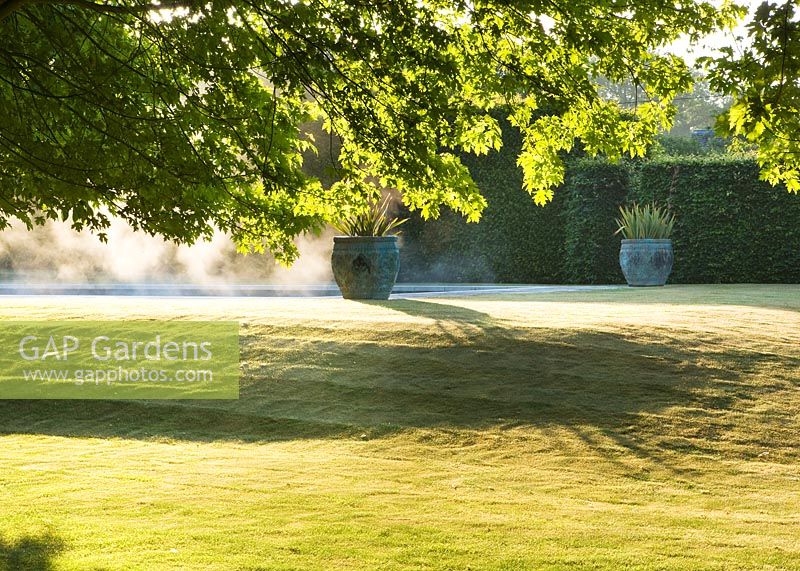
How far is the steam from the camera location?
22797 millimetres

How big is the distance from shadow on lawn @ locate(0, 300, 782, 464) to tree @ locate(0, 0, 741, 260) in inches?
54.3

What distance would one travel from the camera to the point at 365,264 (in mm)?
13023

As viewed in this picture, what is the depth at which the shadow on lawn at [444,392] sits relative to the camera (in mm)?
7570

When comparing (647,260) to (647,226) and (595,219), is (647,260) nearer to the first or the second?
(647,226)

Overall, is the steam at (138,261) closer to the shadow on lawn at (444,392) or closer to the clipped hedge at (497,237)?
the clipped hedge at (497,237)

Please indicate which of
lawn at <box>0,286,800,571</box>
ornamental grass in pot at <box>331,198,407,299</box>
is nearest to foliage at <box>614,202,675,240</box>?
ornamental grass in pot at <box>331,198,407,299</box>

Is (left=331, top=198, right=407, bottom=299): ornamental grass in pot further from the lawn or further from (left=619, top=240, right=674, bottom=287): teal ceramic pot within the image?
(left=619, top=240, right=674, bottom=287): teal ceramic pot

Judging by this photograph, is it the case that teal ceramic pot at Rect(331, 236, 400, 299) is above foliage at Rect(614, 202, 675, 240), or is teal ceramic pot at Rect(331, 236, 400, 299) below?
below

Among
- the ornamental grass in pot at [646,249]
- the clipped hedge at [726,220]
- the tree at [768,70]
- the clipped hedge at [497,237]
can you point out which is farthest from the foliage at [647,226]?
the tree at [768,70]

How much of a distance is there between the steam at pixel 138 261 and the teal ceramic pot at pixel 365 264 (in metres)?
9.17

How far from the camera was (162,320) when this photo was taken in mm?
10727

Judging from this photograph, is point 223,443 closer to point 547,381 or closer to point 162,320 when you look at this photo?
point 547,381

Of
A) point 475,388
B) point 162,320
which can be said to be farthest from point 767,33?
point 162,320

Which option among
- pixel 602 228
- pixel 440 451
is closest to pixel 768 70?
pixel 440 451
